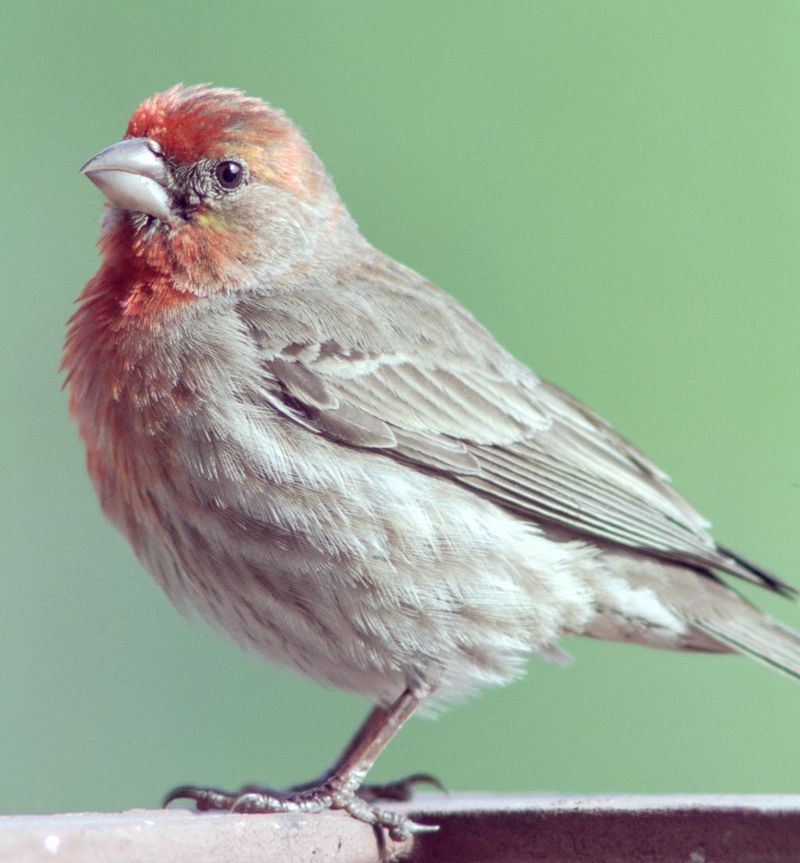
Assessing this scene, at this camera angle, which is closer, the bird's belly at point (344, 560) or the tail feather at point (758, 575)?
the bird's belly at point (344, 560)

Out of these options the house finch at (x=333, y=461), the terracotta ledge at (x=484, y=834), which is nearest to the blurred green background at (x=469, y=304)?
the house finch at (x=333, y=461)

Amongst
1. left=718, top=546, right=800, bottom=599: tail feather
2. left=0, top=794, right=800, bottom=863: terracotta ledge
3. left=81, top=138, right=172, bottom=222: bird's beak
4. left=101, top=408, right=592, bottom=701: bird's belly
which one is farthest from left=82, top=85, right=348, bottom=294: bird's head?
left=0, top=794, right=800, bottom=863: terracotta ledge

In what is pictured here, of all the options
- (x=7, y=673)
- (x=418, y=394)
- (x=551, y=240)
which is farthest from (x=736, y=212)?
(x=7, y=673)

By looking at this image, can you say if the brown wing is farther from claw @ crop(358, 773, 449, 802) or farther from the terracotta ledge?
the terracotta ledge

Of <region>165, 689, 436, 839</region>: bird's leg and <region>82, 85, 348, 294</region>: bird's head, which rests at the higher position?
<region>82, 85, 348, 294</region>: bird's head

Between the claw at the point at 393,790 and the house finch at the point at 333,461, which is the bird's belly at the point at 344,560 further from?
the claw at the point at 393,790

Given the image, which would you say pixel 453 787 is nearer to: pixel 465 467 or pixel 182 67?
pixel 465 467

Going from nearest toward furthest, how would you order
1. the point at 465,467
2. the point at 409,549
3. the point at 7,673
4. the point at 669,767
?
the point at 409,549, the point at 465,467, the point at 669,767, the point at 7,673
